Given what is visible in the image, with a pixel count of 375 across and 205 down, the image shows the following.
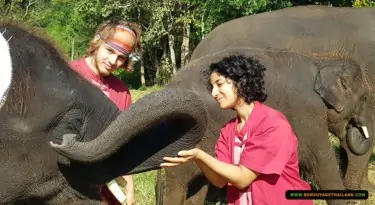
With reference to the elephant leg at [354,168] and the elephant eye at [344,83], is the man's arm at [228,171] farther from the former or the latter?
the elephant leg at [354,168]

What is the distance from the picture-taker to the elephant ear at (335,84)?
190 inches

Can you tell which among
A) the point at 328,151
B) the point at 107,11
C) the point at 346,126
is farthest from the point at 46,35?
the point at 107,11

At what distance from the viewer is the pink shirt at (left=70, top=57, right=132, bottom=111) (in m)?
2.80

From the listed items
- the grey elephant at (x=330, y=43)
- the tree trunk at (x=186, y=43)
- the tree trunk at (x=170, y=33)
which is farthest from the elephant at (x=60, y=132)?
the tree trunk at (x=170, y=33)

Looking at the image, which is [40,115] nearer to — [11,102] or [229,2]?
[11,102]

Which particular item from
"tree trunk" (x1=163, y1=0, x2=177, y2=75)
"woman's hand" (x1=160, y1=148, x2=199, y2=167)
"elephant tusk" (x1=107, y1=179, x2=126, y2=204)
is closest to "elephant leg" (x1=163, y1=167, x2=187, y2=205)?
"elephant tusk" (x1=107, y1=179, x2=126, y2=204)

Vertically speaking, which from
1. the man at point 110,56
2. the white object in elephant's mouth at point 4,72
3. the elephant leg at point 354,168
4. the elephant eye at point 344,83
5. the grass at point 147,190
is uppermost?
the white object in elephant's mouth at point 4,72

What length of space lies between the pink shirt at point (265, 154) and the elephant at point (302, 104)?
6.75ft

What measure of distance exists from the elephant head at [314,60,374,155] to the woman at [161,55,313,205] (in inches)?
95.8

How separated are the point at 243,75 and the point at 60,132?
774 mm

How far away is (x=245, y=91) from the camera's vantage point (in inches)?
94.3

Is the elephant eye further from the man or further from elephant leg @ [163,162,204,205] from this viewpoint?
the man

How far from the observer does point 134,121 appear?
6.46 ft

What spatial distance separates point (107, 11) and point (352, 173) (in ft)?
62.3
